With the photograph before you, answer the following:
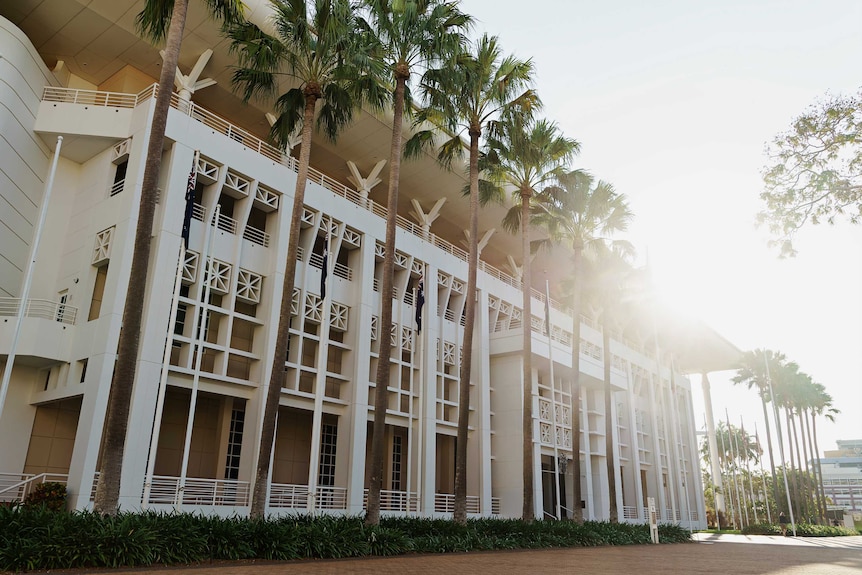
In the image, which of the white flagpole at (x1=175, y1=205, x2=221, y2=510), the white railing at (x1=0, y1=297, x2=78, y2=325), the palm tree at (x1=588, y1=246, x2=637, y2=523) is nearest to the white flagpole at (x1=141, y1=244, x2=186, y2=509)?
the white flagpole at (x1=175, y1=205, x2=221, y2=510)

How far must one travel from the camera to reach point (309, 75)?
18609 millimetres

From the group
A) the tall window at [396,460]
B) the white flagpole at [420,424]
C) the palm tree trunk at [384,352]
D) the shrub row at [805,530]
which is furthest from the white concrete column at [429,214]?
the shrub row at [805,530]

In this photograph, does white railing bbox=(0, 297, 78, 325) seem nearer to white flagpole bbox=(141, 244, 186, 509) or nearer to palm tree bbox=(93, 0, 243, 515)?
white flagpole bbox=(141, 244, 186, 509)

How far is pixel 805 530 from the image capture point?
4466cm

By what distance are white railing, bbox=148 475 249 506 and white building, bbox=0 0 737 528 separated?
8 cm

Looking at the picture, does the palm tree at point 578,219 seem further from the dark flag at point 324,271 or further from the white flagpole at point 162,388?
the white flagpole at point 162,388

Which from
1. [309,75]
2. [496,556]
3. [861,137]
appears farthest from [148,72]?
[861,137]

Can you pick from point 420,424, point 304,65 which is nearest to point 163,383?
point 304,65

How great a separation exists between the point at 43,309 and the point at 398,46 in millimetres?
13623

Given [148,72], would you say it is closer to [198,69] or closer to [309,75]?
[198,69]

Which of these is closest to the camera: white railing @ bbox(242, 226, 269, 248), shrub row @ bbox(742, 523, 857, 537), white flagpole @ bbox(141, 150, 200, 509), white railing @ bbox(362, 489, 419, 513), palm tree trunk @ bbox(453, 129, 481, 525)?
white flagpole @ bbox(141, 150, 200, 509)

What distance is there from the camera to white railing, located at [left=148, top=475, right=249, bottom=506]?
688 inches

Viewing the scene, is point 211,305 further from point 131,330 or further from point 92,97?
point 92,97

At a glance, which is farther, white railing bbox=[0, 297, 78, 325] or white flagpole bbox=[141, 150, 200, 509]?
white railing bbox=[0, 297, 78, 325]
